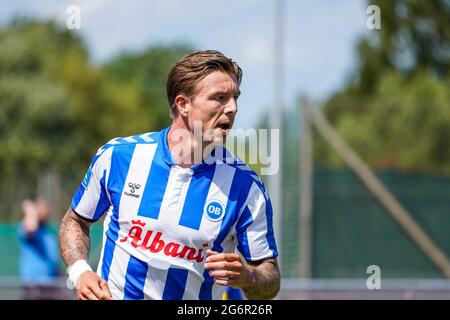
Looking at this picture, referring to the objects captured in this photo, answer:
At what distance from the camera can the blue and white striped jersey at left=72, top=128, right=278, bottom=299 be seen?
4992 mm

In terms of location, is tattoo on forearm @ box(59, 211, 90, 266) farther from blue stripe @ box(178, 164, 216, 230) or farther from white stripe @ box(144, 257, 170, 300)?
blue stripe @ box(178, 164, 216, 230)

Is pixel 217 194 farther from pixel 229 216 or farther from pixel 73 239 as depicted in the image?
pixel 73 239

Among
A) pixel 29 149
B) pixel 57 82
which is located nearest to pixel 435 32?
pixel 29 149

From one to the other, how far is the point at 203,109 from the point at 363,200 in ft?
34.1

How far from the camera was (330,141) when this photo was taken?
1489 cm

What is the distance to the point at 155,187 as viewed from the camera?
5098mm

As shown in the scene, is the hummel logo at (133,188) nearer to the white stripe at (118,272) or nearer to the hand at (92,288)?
the white stripe at (118,272)

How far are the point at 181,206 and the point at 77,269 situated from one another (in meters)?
0.62

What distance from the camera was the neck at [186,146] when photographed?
5.14 meters

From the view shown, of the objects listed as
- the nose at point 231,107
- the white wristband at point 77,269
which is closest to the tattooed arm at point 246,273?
the white wristband at point 77,269

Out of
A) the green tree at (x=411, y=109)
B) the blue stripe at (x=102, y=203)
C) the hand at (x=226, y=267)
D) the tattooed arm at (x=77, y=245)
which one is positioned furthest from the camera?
the green tree at (x=411, y=109)

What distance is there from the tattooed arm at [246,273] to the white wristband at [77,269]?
68 centimetres

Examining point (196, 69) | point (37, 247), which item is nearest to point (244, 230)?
point (196, 69)

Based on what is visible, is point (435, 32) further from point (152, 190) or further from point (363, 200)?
point (152, 190)
